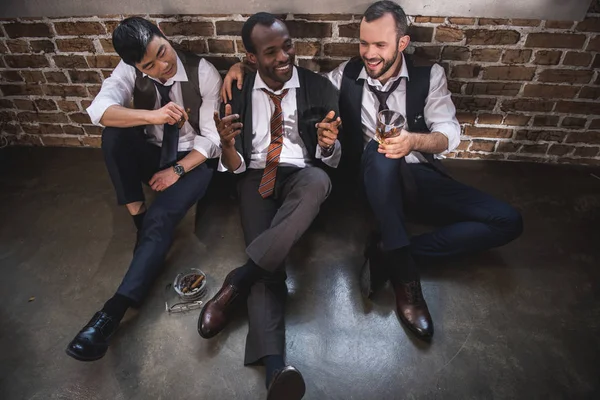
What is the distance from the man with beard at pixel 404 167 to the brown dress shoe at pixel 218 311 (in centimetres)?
65

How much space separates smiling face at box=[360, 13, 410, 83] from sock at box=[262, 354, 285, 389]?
141 centimetres

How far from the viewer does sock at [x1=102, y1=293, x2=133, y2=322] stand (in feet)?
5.96

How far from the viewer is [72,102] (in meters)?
2.79

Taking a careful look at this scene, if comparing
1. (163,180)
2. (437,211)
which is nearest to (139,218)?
(163,180)

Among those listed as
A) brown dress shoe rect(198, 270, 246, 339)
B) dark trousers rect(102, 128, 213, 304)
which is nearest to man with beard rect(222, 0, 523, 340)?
dark trousers rect(102, 128, 213, 304)

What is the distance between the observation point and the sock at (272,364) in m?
1.59

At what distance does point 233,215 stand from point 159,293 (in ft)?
2.12

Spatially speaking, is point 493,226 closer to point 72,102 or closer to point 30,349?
point 30,349

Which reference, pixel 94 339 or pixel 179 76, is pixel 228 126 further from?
pixel 94 339

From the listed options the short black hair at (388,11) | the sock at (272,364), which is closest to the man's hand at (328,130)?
the short black hair at (388,11)

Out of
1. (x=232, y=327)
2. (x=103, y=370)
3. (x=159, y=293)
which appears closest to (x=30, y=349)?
(x=103, y=370)

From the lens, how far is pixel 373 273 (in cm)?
201

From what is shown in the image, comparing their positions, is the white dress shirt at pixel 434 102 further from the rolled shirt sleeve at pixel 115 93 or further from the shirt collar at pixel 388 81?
the rolled shirt sleeve at pixel 115 93

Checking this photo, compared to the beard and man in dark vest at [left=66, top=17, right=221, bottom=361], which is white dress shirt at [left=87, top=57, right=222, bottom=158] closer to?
man in dark vest at [left=66, top=17, right=221, bottom=361]
